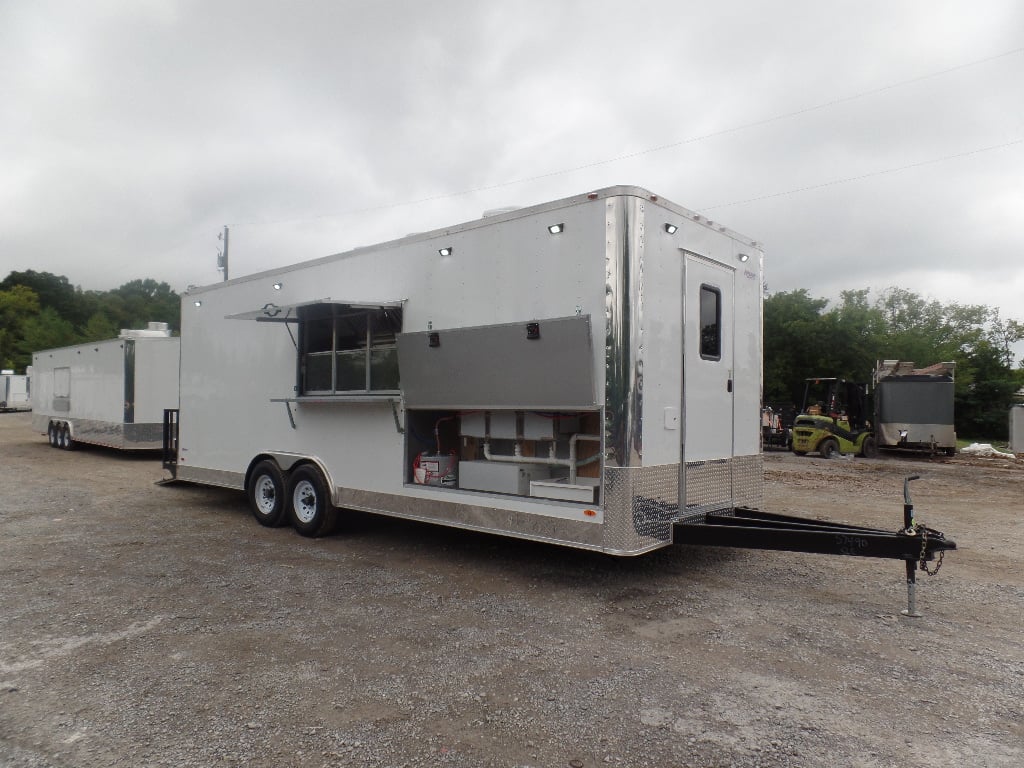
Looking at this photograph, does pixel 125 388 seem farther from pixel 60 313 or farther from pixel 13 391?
pixel 60 313

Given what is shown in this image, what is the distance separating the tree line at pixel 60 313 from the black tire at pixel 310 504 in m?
50.8

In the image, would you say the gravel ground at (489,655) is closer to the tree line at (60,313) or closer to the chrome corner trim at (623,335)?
the chrome corner trim at (623,335)

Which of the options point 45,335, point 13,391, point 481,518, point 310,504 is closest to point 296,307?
point 310,504

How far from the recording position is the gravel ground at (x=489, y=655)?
3178 mm

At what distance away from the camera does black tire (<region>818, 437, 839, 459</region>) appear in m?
18.5

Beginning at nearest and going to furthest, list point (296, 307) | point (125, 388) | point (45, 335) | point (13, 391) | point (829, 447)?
point (296, 307) < point (125, 388) < point (829, 447) < point (13, 391) < point (45, 335)

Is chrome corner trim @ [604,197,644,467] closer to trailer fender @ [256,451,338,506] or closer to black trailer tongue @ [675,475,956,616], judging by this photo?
black trailer tongue @ [675,475,956,616]

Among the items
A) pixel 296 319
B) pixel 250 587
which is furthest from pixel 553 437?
pixel 296 319

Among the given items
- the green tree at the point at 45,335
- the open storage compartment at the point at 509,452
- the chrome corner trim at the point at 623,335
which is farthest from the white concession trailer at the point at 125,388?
the green tree at the point at 45,335

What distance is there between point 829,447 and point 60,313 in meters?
76.6

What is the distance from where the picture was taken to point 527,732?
3.29 m

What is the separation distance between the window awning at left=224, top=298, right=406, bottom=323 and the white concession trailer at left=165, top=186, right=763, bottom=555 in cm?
3

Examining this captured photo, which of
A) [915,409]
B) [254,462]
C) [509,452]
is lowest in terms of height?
[254,462]

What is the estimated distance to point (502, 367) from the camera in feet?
18.5
